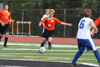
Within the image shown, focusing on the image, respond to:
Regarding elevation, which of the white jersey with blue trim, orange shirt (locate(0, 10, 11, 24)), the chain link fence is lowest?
the chain link fence

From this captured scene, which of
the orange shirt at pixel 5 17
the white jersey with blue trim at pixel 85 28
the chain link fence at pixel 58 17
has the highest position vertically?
the white jersey with blue trim at pixel 85 28

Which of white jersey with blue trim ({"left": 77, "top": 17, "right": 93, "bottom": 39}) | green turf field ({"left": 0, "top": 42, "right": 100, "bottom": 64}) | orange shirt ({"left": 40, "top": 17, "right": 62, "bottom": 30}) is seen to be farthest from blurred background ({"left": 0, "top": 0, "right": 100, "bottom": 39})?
white jersey with blue trim ({"left": 77, "top": 17, "right": 93, "bottom": 39})

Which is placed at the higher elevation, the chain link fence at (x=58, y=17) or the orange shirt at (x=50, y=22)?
the orange shirt at (x=50, y=22)

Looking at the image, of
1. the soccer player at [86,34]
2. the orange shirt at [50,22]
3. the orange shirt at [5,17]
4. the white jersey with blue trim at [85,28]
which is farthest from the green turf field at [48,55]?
the orange shirt at [5,17]

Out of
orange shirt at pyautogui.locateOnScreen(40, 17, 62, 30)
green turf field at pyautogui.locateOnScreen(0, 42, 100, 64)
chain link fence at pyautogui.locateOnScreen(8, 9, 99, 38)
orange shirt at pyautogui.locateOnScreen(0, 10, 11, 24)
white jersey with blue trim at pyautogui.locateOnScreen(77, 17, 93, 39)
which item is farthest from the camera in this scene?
chain link fence at pyautogui.locateOnScreen(8, 9, 99, 38)

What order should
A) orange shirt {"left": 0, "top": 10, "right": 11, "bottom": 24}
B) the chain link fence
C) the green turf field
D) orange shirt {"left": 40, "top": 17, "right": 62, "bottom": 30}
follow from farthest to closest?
the chain link fence → orange shirt {"left": 0, "top": 10, "right": 11, "bottom": 24} → orange shirt {"left": 40, "top": 17, "right": 62, "bottom": 30} → the green turf field

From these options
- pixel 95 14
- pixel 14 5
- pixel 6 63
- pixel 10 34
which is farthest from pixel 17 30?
pixel 6 63

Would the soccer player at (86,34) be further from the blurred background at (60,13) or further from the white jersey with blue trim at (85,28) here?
the blurred background at (60,13)

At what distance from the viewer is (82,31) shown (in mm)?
11883

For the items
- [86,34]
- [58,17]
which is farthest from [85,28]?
[58,17]

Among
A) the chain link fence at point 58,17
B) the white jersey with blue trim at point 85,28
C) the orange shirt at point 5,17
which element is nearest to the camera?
the white jersey with blue trim at point 85,28

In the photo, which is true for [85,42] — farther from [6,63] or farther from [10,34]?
→ [10,34]

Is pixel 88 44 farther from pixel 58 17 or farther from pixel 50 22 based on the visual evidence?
pixel 58 17

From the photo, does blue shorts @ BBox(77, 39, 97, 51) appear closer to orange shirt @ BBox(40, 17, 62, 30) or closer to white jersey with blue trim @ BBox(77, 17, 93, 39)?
white jersey with blue trim @ BBox(77, 17, 93, 39)
